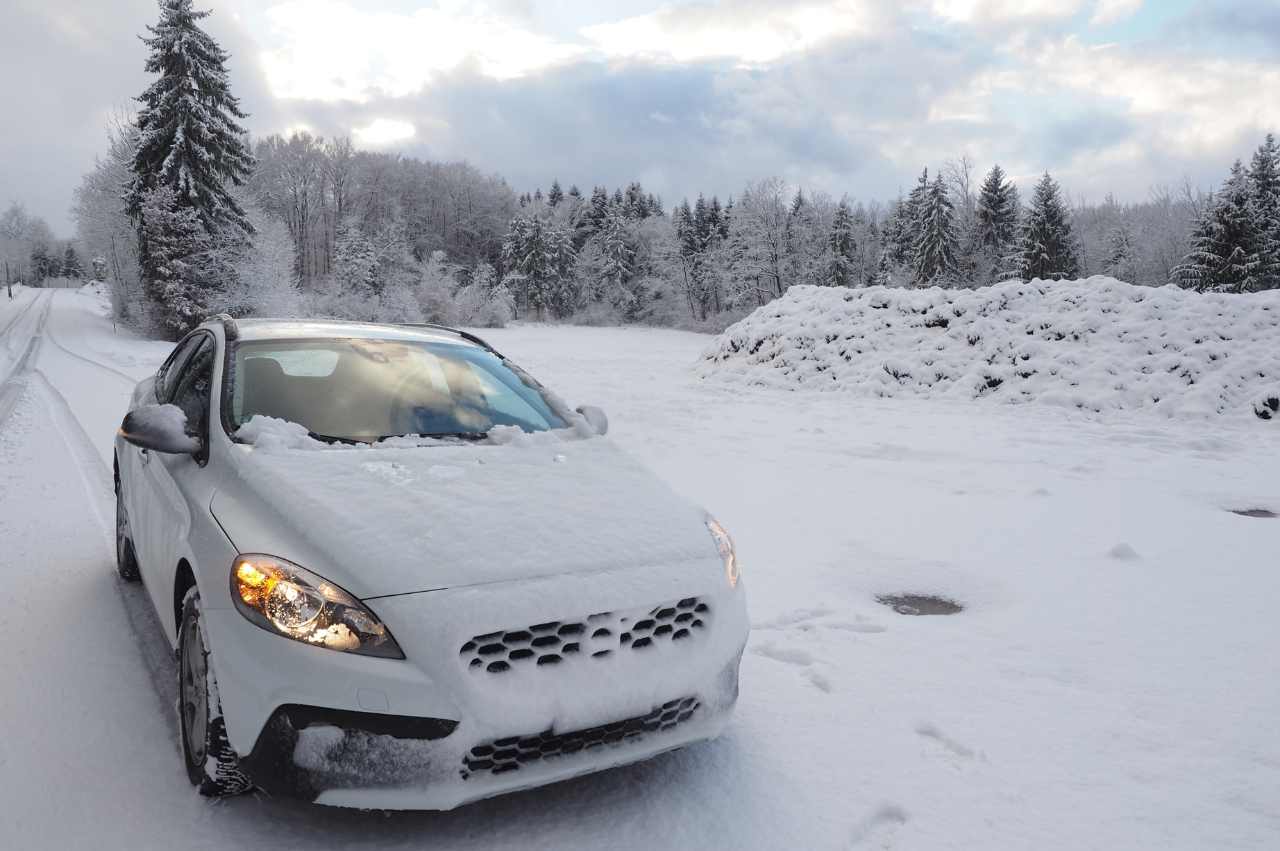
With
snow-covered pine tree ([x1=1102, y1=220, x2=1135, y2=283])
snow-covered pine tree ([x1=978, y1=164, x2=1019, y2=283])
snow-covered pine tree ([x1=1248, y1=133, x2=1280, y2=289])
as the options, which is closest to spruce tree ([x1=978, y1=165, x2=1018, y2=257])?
snow-covered pine tree ([x1=978, y1=164, x2=1019, y2=283])

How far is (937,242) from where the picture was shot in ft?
165

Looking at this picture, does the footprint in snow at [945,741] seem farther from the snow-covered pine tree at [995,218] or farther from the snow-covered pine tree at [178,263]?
the snow-covered pine tree at [995,218]

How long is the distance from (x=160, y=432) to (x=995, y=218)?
196 ft

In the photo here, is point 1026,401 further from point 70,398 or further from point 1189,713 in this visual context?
point 70,398

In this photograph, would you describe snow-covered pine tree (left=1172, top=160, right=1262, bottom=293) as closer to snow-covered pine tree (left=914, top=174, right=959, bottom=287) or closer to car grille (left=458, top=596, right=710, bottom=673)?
snow-covered pine tree (left=914, top=174, right=959, bottom=287)

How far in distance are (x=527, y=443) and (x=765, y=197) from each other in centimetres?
5129

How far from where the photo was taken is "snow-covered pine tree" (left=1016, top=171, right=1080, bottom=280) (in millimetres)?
44438

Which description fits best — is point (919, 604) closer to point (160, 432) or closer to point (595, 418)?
point (595, 418)

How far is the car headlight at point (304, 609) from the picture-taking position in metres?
2.04

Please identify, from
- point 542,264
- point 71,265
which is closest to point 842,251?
point 542,264

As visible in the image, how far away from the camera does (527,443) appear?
3232mm

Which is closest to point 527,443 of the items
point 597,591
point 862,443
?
point 597,591

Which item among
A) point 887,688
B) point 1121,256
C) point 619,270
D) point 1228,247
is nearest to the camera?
point 887,688

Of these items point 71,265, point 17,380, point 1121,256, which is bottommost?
point 17,380
